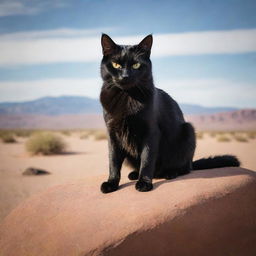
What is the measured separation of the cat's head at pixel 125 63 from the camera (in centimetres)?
406

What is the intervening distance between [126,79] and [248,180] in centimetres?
193

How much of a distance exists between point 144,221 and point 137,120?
1151mm

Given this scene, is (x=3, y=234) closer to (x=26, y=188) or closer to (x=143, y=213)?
(x=143, y=213)

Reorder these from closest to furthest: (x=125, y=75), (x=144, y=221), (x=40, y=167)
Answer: (x=144, y=221)
(x=125, y=75)
(x=40, y=167)

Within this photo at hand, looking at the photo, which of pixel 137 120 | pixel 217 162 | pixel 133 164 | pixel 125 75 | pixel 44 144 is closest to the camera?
pixel 125 75

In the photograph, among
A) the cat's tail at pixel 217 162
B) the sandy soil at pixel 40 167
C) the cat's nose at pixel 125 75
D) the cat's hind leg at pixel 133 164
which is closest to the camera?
the cat's nose at pixel 125 75

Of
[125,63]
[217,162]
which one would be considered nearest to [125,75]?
[125,63]

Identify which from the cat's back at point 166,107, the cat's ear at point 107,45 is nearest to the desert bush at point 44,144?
the cat's back at point 166,107

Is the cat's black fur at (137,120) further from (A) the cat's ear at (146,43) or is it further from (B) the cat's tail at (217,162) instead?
(B) the cat's tail at (217,162)

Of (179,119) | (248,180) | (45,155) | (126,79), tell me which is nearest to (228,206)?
(248,180)

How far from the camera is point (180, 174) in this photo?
466cm

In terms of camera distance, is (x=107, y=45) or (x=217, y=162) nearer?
(x=107, y=45)

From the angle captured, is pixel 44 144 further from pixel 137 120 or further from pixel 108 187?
pixel 137 120

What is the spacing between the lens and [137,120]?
4.11 m
